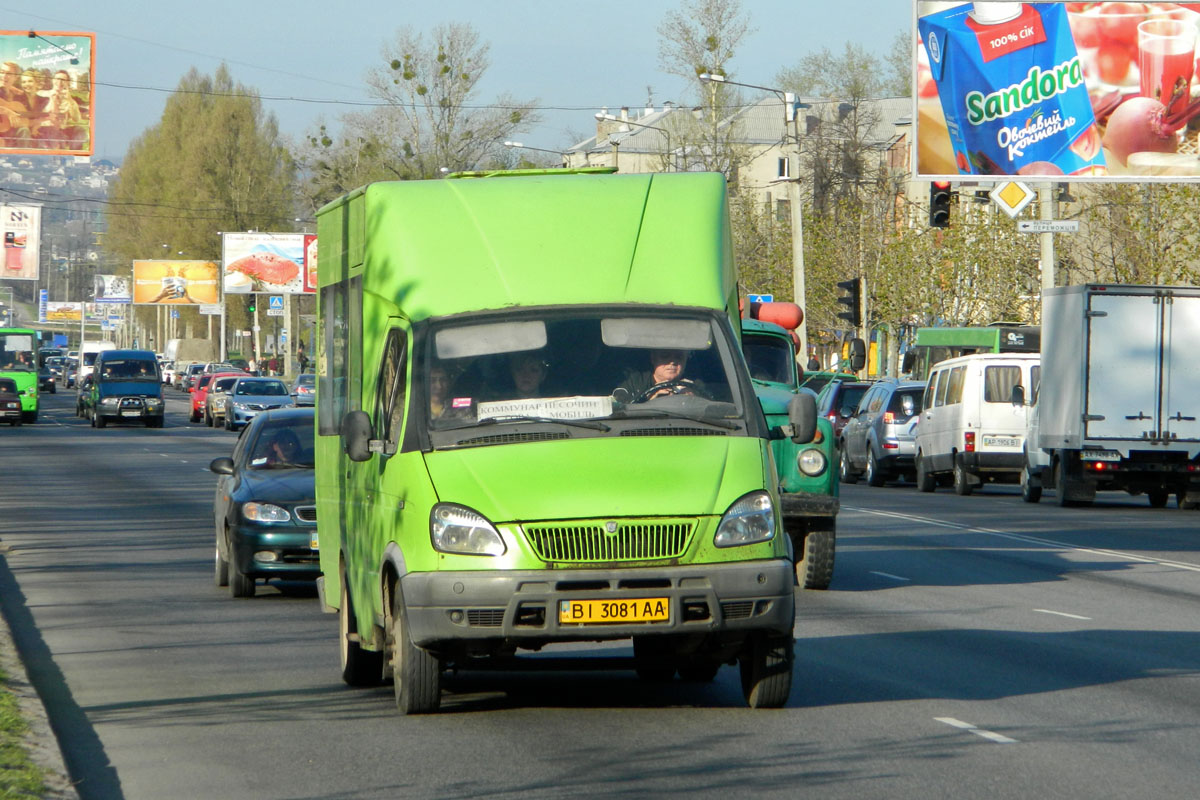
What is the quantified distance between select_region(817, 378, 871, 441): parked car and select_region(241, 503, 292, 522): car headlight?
22631 mm

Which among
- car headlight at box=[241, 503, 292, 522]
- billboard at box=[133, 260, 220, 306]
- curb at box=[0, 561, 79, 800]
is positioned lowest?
curb at box=[0, 561, 79, 800]

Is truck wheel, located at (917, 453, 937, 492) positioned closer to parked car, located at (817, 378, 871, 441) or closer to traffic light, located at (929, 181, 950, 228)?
parked car, located at (817, 378, 871, 441)

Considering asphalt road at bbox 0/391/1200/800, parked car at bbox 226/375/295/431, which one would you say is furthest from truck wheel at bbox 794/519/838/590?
parked car at bbox 226/375/295/431

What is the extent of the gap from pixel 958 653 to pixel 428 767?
467 centimetres

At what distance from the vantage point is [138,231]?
122000mm

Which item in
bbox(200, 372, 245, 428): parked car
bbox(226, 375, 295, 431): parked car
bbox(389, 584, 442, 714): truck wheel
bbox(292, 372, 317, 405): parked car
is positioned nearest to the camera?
bbox(389, 584, 442, 714): truck wheel

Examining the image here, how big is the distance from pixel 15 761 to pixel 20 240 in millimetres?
75403

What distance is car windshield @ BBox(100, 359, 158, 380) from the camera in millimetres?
58894

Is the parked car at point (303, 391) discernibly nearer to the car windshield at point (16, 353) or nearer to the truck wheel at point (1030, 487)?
the car windshield at point (16, 353)

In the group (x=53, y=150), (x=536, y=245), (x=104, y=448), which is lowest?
(x=104, y=448)

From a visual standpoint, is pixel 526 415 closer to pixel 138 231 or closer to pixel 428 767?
pixel 428 767

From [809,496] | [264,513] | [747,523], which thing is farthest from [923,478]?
[747,523]

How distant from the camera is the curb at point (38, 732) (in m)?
7.15

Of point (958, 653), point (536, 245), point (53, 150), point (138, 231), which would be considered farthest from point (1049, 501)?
point (138, 231)
